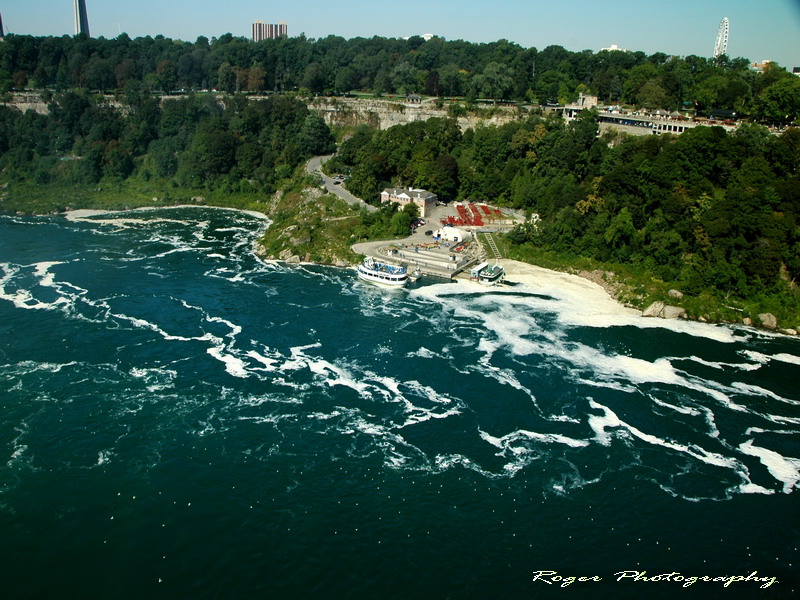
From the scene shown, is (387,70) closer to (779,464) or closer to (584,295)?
(584,295)

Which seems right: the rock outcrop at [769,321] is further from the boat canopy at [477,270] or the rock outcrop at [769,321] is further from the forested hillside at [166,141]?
the forested hillside at [166,141]

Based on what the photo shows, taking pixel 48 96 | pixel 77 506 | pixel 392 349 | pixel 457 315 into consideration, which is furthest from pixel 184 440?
pixel 48 96

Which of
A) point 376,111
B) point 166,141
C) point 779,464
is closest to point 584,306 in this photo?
point 779,464

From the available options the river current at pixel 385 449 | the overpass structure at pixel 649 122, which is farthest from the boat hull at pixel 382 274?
the overpass structure at pixel 649 122

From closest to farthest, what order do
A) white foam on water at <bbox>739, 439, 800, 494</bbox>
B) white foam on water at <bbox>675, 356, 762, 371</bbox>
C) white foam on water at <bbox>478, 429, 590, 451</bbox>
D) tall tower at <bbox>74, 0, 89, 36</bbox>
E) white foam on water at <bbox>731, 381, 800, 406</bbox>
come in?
1. white foam on water at <bbox>739, 439, 800, 494</bbox>
2. white foam on water at <bbox>478, 429, 590, 451</bbox>
3. white foam on water at <bbox>731, 381, 800, 406</bbox>
4. white foam on water at <bbox>675, 356, 762, 371</bbox>
5. tall tower at <bbox>74, 0, 89, 36</bbox>

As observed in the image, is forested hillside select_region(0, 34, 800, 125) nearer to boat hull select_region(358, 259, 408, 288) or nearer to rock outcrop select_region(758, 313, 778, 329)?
rock outcrop select_region(758, 313, 778, 329)

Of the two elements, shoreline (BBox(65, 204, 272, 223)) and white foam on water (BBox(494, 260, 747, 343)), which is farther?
shoreline (BBox(65, 204, 272, 223))

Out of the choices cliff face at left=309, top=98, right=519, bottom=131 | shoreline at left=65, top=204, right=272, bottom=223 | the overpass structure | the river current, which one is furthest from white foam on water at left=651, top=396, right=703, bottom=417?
cliff face at left=309, top=98, right=519, bottom=131

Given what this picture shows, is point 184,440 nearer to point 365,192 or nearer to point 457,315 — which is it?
point 457,315
